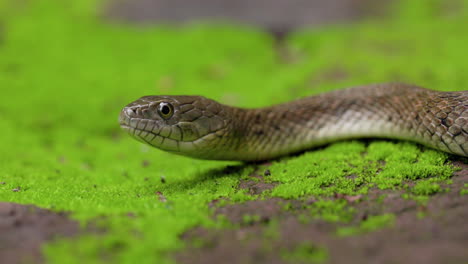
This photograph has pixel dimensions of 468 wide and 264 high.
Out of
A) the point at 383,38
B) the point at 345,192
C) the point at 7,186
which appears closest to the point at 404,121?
the point at 345,192

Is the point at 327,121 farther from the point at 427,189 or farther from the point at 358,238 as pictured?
the point at 358,238

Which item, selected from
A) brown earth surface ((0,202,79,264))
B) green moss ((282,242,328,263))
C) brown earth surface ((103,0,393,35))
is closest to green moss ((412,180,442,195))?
green moss ((282,242,328,263))

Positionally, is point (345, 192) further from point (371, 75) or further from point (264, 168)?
point (371, 75)

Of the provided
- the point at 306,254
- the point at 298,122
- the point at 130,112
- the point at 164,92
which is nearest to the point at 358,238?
the point at 306,254

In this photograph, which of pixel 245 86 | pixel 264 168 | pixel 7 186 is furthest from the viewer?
pixel 245 86

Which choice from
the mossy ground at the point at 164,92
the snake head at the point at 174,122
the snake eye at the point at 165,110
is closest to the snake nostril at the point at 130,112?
the snake head at the point at 174,122

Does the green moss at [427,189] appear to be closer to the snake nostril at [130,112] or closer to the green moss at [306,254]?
the green moss at [306,254]

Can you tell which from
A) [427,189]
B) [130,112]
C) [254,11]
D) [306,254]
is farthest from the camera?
[254,11]
